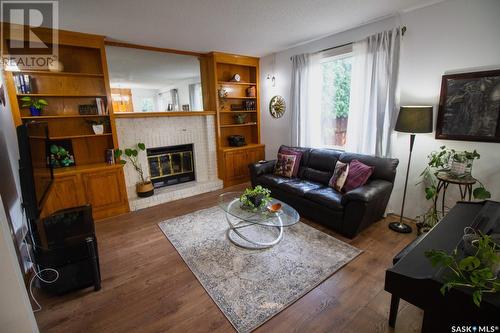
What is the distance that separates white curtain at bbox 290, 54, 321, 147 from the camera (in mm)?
3924

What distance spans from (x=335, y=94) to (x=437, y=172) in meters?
1.86

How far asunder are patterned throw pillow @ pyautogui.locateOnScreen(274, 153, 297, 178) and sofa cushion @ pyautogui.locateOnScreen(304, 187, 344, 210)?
726 mm

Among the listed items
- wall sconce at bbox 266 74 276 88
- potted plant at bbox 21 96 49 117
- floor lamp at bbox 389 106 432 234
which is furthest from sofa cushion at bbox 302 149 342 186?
potted plant at bbox 21 96 49 117

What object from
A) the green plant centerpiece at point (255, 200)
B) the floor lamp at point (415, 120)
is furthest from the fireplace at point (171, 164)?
the floor lamp at point (415, 120)

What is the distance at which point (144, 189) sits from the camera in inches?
154

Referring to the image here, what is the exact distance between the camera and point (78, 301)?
1.94m

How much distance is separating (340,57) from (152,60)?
3108mm

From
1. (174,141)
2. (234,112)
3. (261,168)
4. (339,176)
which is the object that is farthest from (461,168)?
(174,141)

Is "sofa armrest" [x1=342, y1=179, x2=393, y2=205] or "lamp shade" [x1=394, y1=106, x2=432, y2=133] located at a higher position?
"lamp shade" [x1=394, y1=106, x2=432, y2=133]

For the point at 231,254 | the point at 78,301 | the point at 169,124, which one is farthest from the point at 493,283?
the point at 169,124

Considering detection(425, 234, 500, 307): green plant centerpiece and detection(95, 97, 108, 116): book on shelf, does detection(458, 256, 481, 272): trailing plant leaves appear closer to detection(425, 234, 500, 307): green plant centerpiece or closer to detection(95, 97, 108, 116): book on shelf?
detection(425, 234, 500, 307): green plant centerpiece

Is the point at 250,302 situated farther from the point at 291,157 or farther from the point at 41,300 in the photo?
the point at 291,157

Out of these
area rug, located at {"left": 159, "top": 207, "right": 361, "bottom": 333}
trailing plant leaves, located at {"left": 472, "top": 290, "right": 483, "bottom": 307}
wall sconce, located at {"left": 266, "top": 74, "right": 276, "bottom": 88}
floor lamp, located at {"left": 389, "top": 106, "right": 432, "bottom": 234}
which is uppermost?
wall sconce, located at {"left": 266, "top": 74, "right": 276, "bottom": 88}

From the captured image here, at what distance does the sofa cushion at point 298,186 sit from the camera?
10.6ft
